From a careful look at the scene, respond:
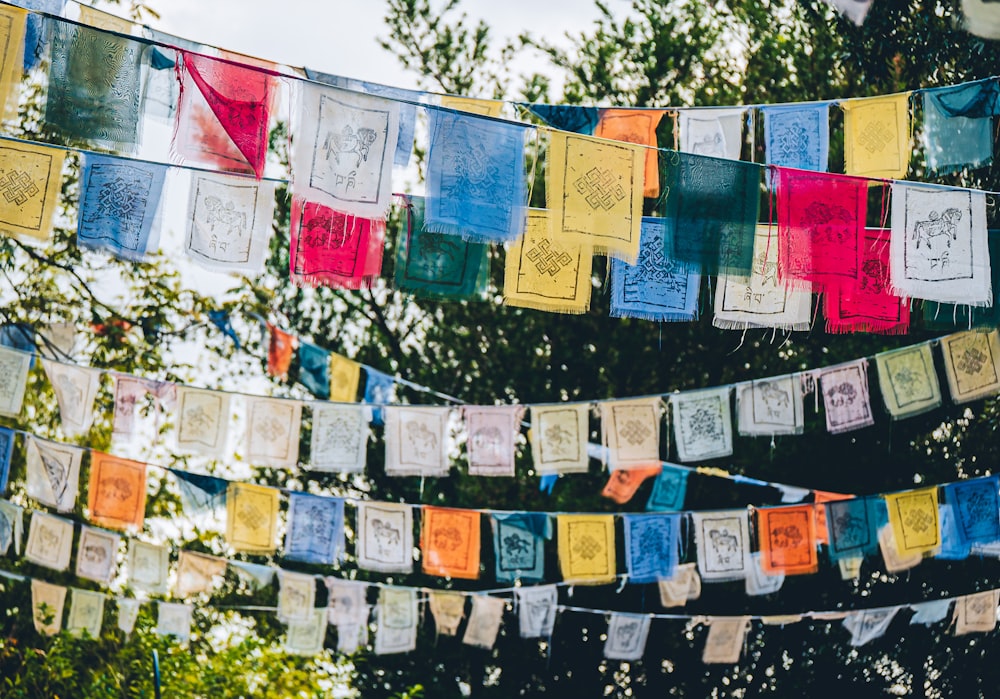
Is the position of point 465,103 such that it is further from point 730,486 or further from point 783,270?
point 730,486

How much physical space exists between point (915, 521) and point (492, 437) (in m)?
3.48

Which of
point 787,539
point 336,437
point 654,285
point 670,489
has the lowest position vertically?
point 787,539

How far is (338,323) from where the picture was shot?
1667cm

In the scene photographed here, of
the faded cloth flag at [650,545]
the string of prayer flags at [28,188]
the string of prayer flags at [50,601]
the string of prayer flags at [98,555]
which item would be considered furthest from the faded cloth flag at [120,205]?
the string of prayer flags at [50,601]

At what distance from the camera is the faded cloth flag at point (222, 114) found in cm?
561

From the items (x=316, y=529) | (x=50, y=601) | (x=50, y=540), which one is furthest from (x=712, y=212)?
(x=50, y=601)

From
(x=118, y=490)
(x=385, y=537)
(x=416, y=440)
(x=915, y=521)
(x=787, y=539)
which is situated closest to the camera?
(x=915, y=521)

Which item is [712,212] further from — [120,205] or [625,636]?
[625,636]

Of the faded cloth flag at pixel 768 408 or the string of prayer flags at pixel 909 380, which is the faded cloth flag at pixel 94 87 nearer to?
the faded cloth flag at pixel 768 408

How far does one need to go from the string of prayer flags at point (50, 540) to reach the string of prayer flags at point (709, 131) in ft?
21.2

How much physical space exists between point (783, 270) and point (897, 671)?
977cm

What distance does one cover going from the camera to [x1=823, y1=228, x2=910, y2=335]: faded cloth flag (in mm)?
6574

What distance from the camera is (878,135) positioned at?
21.9ft

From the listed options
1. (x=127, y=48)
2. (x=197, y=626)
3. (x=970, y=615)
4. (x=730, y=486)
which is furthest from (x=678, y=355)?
(x=127, y=48)
